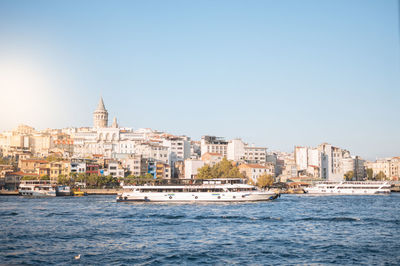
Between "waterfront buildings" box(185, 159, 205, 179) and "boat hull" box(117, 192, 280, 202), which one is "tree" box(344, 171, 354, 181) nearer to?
"waterfront buildings" box(185, 159, 205, 179)

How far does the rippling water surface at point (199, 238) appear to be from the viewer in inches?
765

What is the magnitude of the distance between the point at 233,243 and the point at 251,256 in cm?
317

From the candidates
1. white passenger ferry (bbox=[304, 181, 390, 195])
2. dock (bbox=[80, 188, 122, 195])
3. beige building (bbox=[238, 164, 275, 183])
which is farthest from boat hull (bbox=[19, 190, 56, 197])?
white passenger ferry (bbox=[304, 181, 390, 195])

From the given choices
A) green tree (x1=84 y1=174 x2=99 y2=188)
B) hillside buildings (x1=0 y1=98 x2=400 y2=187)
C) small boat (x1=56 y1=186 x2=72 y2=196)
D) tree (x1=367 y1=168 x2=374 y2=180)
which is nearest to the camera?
small boat (x1=56 y1=186 x2=72 y2=196)

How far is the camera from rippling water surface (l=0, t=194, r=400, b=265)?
765 inches

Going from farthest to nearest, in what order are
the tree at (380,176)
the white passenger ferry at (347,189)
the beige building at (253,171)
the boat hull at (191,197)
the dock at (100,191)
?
the tree at (380,176) → the beige building at (253,171) → the white passenger ferry at (347,189) → the dock at (100,191) → the boat hull at (191,197)

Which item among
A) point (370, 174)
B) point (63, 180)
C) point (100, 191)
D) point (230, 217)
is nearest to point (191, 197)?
point (230, 217)

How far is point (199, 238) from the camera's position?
24.4m

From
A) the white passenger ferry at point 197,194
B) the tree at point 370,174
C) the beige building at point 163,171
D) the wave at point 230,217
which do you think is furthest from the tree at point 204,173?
the tree at point 370,174

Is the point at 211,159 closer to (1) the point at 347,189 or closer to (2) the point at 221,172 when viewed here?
(2) the point at 221,172

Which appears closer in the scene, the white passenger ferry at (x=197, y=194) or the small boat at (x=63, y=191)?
the white passenger ferry at (x=197, y=194)

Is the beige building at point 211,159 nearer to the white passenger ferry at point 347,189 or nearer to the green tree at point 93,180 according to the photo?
the green tree at point 93,180

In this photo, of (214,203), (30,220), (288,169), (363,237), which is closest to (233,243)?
(363,237)

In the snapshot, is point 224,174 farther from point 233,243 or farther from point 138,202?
point 233,243
